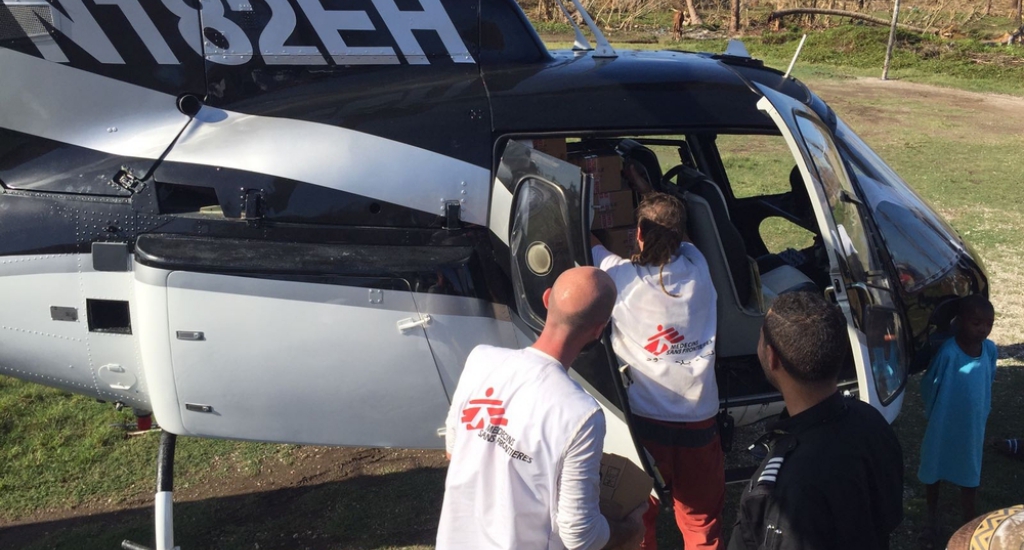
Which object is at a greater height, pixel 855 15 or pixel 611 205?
pixel 611 205

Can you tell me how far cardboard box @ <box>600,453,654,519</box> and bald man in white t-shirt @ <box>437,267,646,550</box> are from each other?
18.8 inches

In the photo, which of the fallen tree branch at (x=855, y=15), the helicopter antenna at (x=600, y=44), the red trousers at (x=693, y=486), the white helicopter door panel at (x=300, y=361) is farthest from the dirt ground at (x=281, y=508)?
the fallen tree branch at (x=855, y=15)

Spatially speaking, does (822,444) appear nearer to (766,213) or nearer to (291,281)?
(291,281)

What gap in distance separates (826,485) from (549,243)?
1535mm

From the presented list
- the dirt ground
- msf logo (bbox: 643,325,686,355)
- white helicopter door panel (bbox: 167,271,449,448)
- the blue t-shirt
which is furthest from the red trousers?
the dirt ground

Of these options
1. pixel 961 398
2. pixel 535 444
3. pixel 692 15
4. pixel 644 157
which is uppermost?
pixel 644 157

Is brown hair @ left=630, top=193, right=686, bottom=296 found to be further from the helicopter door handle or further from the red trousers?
the helicopter door handle

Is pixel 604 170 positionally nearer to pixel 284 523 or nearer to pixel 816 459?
pixel 816 459

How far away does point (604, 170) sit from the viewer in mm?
4160

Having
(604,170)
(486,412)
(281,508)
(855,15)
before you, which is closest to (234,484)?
(281,508)

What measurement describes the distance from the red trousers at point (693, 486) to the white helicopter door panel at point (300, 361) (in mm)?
951

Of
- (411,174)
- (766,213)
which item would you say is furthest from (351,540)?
(766,213)

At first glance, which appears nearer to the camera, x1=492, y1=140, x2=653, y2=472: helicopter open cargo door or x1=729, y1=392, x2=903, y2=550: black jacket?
x1=729, y1=392, x2=903, y2=550: black jacket

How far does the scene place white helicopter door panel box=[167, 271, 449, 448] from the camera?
3.41m
